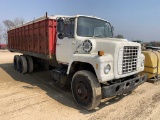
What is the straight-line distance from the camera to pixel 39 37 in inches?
314

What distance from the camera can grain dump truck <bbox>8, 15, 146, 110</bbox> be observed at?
4.91 m

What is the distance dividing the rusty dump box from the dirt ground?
60.8 inches

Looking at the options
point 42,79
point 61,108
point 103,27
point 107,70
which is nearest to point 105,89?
point 107,70

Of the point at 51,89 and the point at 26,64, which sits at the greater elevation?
the point at 26,64

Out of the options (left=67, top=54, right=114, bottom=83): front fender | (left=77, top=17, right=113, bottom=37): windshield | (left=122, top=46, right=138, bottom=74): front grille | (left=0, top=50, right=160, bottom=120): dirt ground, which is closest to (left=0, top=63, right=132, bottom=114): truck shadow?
(left=0, top=50, right=160, bottom=120): dirt ground

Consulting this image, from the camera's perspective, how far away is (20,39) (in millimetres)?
10758

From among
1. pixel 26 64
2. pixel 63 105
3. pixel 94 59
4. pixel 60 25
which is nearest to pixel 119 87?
pixel 94 59

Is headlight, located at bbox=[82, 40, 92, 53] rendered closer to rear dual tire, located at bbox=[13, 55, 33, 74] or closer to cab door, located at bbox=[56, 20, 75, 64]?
cab door, located at bbox=[56, 20, 75, 64]

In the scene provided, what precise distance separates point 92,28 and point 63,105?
8.57 ft

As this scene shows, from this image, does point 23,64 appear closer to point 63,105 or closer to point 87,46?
point 63,105

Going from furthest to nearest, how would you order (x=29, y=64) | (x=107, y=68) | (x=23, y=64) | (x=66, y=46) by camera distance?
(x=29, y=64)
(x=23, y=64)
(x=66, y=46)
(x=107, y=68)

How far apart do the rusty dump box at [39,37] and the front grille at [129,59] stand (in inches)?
117

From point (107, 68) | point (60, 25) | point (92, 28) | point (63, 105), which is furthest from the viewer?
point (92, 28)

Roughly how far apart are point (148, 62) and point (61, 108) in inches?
154
